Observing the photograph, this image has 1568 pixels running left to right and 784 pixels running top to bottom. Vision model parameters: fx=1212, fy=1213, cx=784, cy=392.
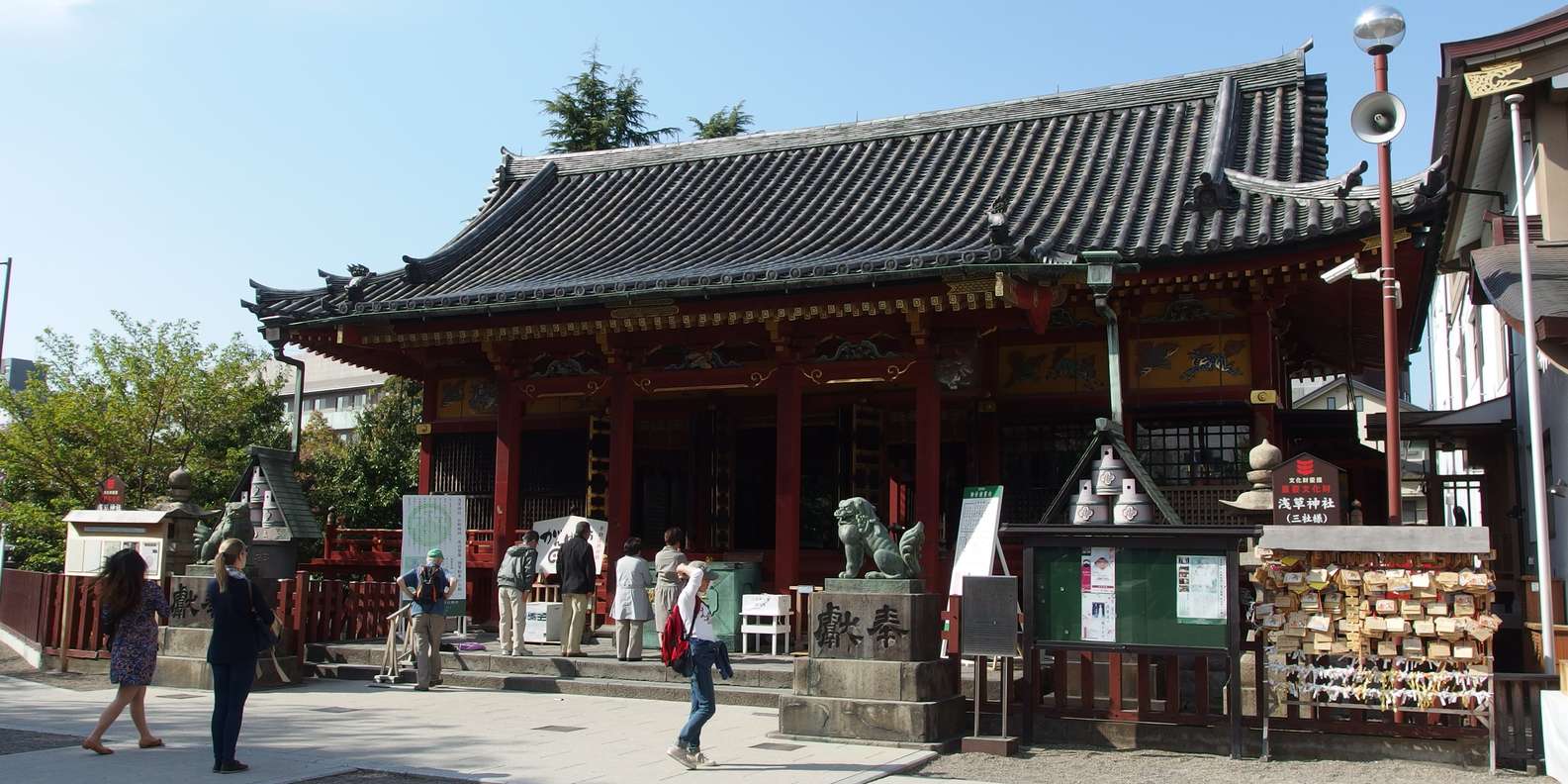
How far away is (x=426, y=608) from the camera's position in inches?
494

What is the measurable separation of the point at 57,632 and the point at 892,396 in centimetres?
1079

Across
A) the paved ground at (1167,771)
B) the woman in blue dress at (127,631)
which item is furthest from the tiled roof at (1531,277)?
the woman in blue dress at (127,631)

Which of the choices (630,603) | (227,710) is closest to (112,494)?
(630,603)

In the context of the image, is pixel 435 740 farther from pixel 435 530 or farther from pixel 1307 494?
pixel 1307 494

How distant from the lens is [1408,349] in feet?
59.6

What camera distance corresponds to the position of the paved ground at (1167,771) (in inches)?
321

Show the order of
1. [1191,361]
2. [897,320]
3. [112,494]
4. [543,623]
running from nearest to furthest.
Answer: [1191,361]
[897,320]
[543,623]
[112,494]

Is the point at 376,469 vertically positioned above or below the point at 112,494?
above

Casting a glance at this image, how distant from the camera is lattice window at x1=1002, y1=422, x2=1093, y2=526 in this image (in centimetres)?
1508

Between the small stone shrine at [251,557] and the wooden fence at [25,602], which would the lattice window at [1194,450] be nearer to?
the small stone shrine at [251,557]

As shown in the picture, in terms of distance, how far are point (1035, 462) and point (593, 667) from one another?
6113 mm

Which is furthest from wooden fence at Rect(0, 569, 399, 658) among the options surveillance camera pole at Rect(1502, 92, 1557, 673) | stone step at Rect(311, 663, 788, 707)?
surveillance camera pole at Rect(1502, 92, 1557, 673)

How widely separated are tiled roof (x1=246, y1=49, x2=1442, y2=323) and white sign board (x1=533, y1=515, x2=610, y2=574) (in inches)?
123

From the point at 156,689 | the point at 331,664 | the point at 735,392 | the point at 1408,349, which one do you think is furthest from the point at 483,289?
the point at 1408,349
